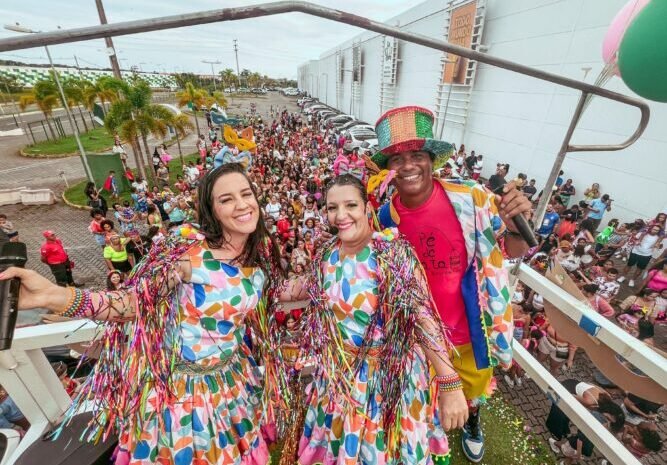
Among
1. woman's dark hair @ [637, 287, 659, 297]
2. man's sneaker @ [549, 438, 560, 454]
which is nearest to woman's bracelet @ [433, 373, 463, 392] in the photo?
man's sneaker @ [549, 438, 560, 454]

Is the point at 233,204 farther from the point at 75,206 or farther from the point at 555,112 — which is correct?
the point at 75,206

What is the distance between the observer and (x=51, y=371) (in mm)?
1896

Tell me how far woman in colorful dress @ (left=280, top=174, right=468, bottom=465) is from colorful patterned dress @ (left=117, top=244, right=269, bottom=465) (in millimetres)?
418

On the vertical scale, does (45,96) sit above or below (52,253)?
above

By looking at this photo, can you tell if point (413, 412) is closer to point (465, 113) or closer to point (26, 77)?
point (465, 113)

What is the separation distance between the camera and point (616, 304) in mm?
6219

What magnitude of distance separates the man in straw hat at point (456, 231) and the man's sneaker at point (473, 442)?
1.58 feet

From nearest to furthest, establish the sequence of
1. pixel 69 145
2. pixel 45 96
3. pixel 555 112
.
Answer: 1. pixel 555 112
2. pixel 45 96
3. pixel 69 145

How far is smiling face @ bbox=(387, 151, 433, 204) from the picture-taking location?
1.80 meters

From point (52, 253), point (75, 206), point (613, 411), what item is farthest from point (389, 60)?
point (613, 411)

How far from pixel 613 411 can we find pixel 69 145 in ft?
105

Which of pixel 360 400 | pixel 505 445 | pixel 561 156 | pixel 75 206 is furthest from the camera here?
pixel 75 206

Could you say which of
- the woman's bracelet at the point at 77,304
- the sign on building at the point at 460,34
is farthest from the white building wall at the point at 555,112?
the woman's bracelet at the point at 77,304

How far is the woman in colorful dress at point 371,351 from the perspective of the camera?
1.64 meters
